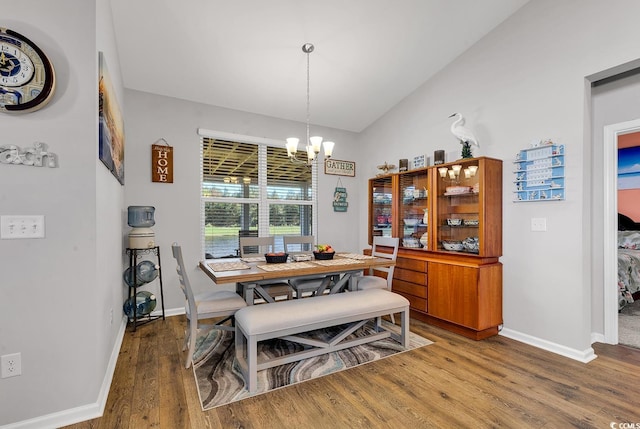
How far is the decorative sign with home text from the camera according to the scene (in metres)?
3.68

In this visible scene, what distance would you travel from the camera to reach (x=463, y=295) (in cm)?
312

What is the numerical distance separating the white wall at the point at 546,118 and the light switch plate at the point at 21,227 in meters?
3.90

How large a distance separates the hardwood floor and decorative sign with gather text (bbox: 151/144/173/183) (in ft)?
6.35

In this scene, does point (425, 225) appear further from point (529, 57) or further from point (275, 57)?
point (275, 57)

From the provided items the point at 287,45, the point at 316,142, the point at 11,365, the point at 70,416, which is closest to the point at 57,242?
the point at 11,365

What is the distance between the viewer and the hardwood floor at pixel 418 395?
1843 mm

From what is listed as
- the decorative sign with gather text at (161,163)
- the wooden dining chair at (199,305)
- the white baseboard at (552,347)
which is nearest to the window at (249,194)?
the decorative sign with gather text at (161,163)

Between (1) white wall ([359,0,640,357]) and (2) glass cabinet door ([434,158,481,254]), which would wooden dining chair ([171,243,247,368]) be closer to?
(2) glass cabinet door ([434,158,481,254])

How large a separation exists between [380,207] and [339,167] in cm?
101

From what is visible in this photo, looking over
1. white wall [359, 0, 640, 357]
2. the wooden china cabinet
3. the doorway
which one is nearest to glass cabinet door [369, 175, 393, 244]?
the wooden china cabinet

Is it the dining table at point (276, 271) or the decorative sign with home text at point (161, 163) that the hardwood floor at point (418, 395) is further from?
the decorative sign with home text at point (161, 163)

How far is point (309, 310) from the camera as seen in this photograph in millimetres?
2445

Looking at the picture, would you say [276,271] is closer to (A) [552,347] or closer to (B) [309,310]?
(B) [309,310]

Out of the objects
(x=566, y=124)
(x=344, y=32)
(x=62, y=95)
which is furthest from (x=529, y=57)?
(x=62, y=95)
